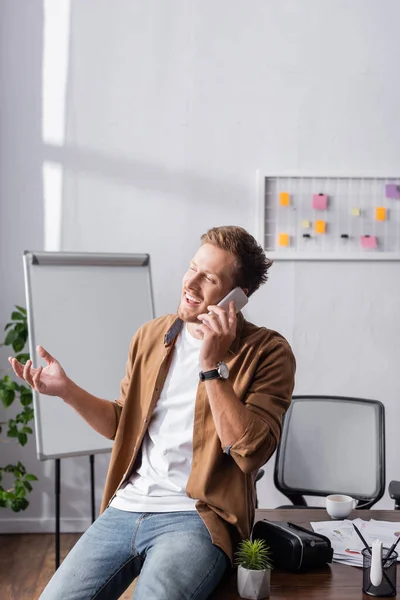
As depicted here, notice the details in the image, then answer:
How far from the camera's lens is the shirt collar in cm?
183

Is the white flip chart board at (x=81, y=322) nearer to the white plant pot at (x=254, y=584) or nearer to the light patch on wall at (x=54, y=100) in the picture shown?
the light patch on wall at (x=54, y=100)

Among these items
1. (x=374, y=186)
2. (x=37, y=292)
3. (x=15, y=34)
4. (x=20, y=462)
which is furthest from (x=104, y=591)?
(x=15, y=34)

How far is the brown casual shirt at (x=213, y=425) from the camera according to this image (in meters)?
1.67

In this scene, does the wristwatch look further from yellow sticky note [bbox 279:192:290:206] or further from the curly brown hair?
yellow sticky note [bbox 279:192:290:206]

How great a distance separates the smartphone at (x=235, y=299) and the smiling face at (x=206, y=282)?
4cm

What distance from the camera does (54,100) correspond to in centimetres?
359

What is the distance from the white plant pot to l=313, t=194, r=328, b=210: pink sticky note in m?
2.37

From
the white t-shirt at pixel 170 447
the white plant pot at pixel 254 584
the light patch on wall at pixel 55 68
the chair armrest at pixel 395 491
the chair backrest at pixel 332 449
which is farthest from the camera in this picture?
the light patch on wall at pixel 55 68

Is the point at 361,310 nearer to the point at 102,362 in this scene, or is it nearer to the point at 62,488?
the point at 102,362

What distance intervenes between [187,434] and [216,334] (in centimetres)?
27

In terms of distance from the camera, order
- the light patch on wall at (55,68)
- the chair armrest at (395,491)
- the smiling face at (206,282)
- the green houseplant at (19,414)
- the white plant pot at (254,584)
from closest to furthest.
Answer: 1. the white plant pot at (254,584)
2. the smiling face at (206,282)
3. the chair armrest at (395,491)
4. the green houseplant at (19,414)
5. the light patch on wall at (55,68)

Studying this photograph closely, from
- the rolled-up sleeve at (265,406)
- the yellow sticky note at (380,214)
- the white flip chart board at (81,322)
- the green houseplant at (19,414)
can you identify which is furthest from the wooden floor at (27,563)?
the yellow sticky note at (380,214)

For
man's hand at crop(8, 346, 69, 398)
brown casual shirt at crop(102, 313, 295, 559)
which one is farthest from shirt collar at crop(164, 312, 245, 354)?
man's hand at crop(8, 346, 69, 398)

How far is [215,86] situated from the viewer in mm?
3600
